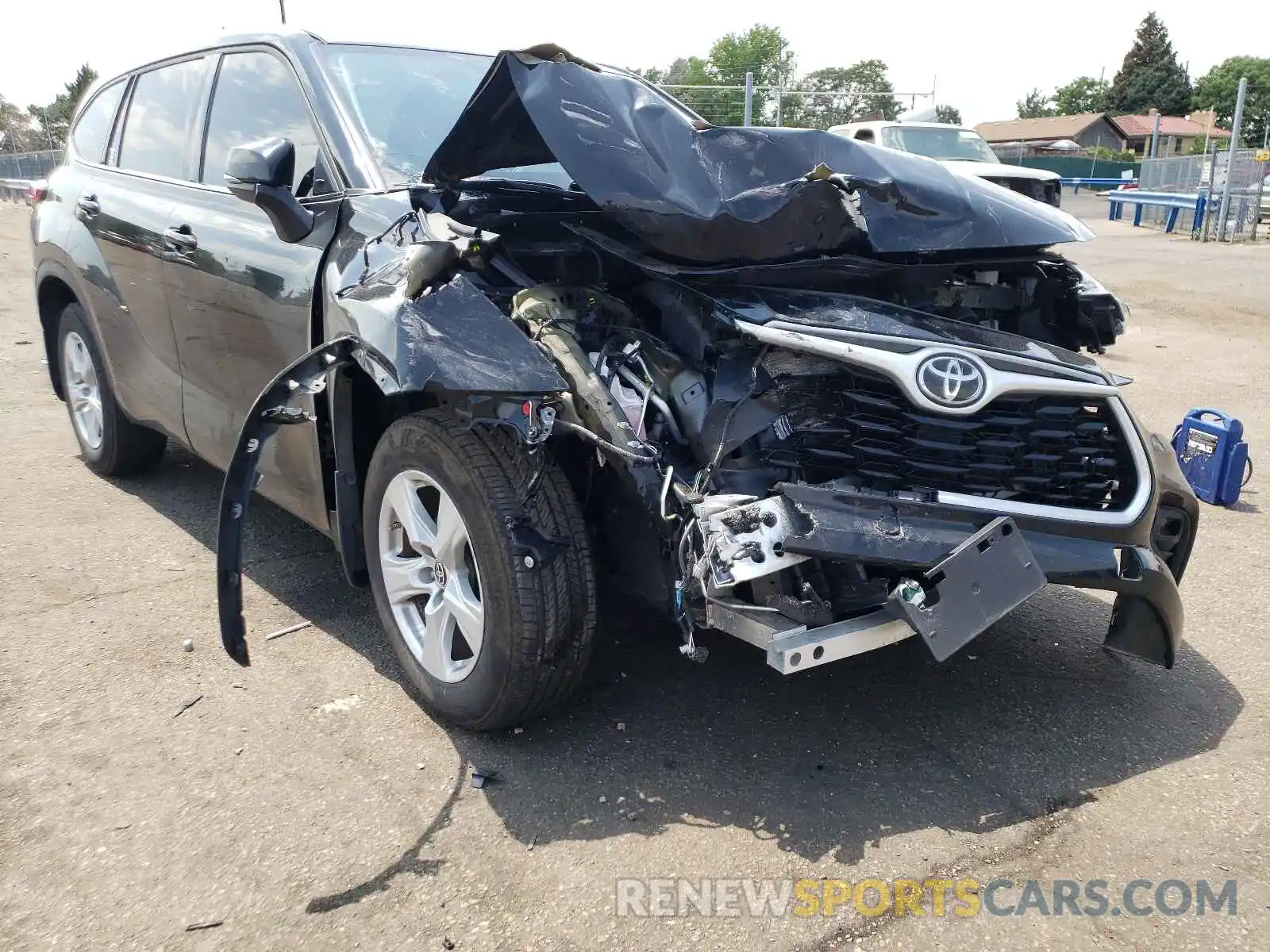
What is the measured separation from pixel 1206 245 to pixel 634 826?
20062 millimetres

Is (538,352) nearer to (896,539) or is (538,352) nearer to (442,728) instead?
(896,539)

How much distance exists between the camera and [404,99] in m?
3.68

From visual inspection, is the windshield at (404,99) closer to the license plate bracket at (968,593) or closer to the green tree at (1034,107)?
the license plate bracket at (968,593)

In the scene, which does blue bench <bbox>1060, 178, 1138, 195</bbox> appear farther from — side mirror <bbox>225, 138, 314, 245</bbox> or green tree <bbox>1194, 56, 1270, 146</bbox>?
side mirror <bbox>225, 138, 314, 245</bbox>

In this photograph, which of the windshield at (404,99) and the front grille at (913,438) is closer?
the front grille at (913,438)

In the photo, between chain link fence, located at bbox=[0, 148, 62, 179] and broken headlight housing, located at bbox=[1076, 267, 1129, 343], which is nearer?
broken headlight housing, located at bbox=[1076, 267, 1129, 343]

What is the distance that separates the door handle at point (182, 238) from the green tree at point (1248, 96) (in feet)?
288

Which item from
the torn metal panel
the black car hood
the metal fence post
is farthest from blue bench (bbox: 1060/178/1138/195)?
the torn metal panel

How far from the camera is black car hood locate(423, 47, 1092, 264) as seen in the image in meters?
2.79

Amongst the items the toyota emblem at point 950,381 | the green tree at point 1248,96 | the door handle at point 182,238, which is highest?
the green tree at point 1248,96

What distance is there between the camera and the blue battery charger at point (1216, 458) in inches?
191

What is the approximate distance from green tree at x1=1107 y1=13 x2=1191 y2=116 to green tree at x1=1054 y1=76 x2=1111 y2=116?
6824 mm

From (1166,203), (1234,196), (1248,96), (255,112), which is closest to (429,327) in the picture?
(255,112)

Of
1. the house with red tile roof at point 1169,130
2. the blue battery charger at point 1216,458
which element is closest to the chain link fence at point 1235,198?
the blue battery charger at point 1216,458
